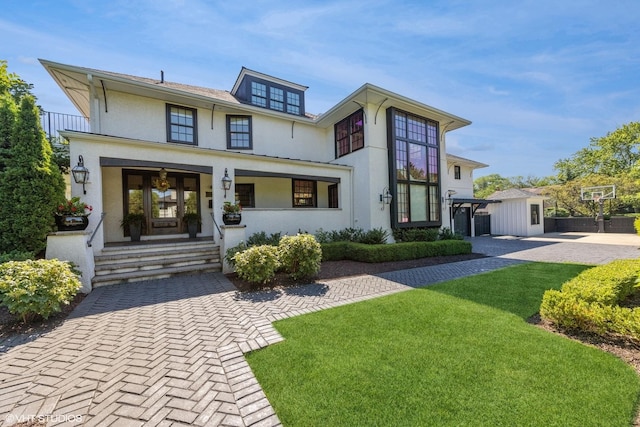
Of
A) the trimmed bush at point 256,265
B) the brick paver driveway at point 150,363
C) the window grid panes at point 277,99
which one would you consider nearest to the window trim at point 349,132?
the window grid panes at point 277,99

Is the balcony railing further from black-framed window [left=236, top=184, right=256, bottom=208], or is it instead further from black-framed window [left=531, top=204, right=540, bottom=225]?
black-framed window [left=531, top=204, right=540, bottom=225]

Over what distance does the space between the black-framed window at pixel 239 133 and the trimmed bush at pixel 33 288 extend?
8.03m

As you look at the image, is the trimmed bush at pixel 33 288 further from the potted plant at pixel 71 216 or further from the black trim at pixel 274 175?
the black trim at pixel 274 175

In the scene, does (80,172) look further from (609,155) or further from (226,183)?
(609,155)

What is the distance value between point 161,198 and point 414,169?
441 inches

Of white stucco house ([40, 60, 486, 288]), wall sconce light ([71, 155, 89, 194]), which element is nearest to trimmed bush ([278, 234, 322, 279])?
white stucco house ([40, 60, 486, 288])

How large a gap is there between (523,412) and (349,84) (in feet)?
37.7

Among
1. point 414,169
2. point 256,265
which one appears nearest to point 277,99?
point 414,169

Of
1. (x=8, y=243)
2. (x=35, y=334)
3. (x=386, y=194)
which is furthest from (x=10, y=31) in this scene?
(x=386, y=194)

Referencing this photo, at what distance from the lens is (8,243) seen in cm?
575

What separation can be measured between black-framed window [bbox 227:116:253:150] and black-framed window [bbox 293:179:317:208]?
2.90 m

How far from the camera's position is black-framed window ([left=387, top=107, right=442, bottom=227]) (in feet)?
36.1

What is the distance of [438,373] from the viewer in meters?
2.62

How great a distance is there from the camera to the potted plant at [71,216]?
19.0 ft
